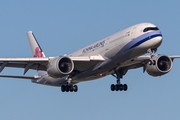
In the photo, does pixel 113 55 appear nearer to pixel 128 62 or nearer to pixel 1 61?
pixel 128 62

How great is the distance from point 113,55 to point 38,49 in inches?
713

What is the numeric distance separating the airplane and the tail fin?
7.31 m

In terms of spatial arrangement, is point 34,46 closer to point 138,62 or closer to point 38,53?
point 38,53

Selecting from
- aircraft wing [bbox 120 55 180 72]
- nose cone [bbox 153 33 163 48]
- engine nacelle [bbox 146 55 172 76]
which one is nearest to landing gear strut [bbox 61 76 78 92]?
aircraft wing [bbox 120 55 180 72]

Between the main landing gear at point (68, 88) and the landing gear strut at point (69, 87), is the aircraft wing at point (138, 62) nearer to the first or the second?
the landing gear strut at point (69, 87)

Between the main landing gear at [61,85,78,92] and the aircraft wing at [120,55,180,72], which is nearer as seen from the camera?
the aircraft wing at [120,55,180,72]

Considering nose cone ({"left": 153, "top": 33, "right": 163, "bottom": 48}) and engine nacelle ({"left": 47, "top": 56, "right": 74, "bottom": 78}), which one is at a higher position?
nose cone ({"left": 153, "top": 33, "right": 163, "bottom": 48})

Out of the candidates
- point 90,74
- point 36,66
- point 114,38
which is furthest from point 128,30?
point 36,66

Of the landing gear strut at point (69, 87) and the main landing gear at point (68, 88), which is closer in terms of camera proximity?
the landing gear strut at point (69, 87)

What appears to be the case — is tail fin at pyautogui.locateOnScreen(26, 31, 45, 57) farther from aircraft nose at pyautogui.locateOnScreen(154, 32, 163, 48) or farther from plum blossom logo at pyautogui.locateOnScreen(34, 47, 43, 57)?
aircraft nose at pyautogui.locateOnScreen(154, 32, 163, 48)

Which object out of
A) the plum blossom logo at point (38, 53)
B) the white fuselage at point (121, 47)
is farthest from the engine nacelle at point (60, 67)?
the plum blossom logo at point (38, 53)

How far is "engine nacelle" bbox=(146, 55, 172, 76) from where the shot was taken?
39312mm

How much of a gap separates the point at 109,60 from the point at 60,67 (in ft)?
16.3

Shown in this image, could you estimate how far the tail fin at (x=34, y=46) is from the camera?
49941mm
